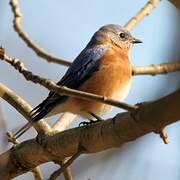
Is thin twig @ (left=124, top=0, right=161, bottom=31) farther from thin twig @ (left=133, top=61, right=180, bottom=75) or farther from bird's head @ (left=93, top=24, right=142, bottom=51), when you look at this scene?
thin twig @ (left=133, top=61, right=180, bottom=75)

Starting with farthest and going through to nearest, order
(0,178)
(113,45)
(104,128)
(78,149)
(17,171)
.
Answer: (113,45) → (17,171) → (0,178) → (78,149) → (104,128)

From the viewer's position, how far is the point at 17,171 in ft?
11.0

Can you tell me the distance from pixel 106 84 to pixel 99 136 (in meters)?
1.86

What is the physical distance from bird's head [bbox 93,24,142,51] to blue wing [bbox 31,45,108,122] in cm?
26

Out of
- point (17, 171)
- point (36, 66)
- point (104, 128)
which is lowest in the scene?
point (17, 171)

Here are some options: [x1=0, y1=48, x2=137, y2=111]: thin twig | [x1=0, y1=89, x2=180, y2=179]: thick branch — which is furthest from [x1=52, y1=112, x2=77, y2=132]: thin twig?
[x1=0, y1=48, x2=137, y2=111]: thin twig

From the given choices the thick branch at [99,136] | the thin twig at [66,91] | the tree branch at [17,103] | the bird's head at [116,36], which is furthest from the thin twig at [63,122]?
the thin twig at [66,91]

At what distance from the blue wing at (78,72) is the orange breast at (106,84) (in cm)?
7

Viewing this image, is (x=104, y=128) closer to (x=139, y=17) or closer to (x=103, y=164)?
(x=103, y=164)

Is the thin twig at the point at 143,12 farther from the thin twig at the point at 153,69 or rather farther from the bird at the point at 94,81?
the thin twig at the point at 153,69

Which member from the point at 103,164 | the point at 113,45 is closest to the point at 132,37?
the point at 113,45

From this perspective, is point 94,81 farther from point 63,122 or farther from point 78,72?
point 63,122

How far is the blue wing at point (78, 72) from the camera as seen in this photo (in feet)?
13.9

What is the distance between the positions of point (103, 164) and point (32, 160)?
69 cm
